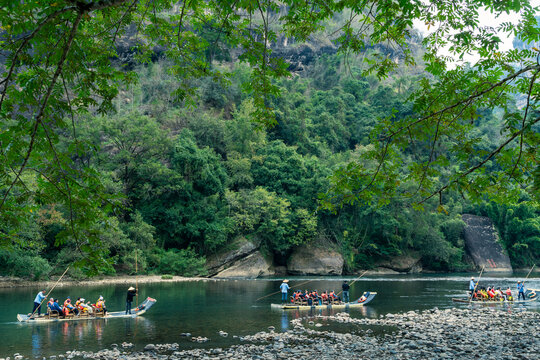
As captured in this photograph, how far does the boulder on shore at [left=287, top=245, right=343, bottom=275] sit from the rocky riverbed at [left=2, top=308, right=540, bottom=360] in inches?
966

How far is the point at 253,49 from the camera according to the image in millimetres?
5520

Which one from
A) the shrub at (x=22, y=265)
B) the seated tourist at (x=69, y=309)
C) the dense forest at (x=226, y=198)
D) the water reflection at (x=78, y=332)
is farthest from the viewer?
the dense forest at (x=226, y=198)

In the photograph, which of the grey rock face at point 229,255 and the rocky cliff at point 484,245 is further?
the rocky cliff at point 484,245

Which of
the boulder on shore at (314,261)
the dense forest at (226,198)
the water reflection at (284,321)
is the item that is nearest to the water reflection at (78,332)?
the water reflection at (284,321)

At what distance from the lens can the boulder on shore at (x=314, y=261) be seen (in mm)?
40597

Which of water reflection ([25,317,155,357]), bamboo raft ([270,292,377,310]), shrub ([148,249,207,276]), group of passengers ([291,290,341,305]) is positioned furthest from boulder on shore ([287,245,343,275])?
water reflection ([25,317,155,357])

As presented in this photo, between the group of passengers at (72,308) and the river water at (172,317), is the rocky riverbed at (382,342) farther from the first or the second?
the group of passengers at (72,308)

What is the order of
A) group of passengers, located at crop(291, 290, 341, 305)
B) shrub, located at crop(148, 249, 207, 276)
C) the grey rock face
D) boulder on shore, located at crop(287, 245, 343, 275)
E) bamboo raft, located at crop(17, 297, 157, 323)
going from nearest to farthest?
bamboo raft, located at crop(17, 297, 157, 323) → group of passengers, located at crop(291, 290, 341, 305) → shrub, located at crop(148, 249, 207, 276) → the grey rock face → boulder on shore, located at crop(287, 245, 343, 275)

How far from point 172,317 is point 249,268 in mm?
21230

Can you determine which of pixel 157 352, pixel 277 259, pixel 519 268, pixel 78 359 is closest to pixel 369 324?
pixel 157 352

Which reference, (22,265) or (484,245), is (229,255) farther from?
(484,245)

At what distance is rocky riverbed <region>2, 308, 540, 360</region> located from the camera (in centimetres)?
1037

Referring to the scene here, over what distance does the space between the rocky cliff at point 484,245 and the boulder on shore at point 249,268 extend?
25078 mm

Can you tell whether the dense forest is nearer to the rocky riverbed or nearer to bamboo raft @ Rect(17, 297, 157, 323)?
bamboo raft @ Rect(17, 297, 157, 323)
